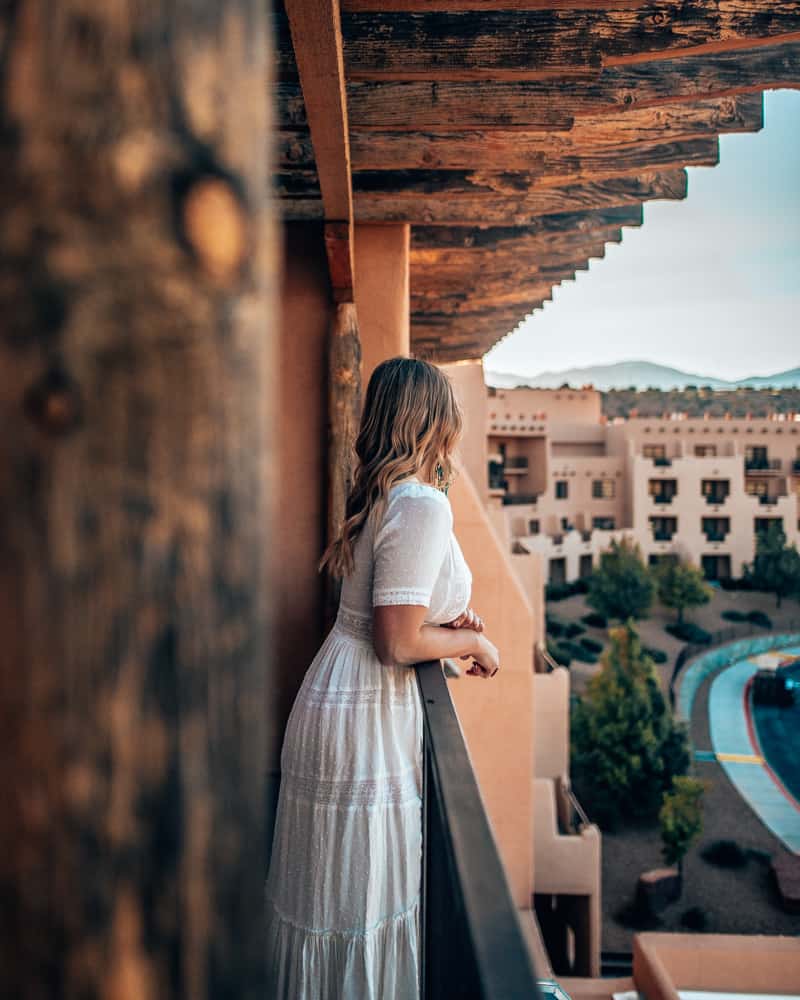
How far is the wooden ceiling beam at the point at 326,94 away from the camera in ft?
5.90

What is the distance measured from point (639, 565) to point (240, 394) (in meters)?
32.4

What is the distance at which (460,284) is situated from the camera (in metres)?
→ 6.49

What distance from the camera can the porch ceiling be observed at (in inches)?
99.3

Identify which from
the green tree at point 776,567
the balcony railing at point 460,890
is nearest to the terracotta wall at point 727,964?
the balcony railing at point 460,890

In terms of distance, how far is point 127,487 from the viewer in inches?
18.2

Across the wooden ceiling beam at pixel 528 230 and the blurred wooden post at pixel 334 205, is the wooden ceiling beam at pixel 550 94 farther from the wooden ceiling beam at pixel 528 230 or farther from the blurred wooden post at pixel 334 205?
the wooden ceiling beam at pixel 528 230

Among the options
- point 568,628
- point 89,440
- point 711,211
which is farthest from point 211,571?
point 711,211

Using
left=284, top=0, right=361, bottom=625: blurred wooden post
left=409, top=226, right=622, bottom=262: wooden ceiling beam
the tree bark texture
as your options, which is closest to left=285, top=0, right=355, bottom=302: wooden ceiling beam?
left=284, top=0, right=361, bottom=625: blurred wooden post

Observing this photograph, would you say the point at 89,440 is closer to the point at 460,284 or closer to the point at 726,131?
the point at 726,131

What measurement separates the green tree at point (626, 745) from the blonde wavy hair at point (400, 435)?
61.8 ft

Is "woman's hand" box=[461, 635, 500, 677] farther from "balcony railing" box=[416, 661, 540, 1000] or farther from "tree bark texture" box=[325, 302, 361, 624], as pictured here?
"tree bark texture" box=[325, 302, 361, 624]

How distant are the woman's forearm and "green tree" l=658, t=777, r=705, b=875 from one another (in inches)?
634

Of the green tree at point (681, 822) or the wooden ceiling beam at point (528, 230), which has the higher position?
the wooden ceiling beam at point (528, 230)

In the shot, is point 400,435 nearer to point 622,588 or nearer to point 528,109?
point 528,109
